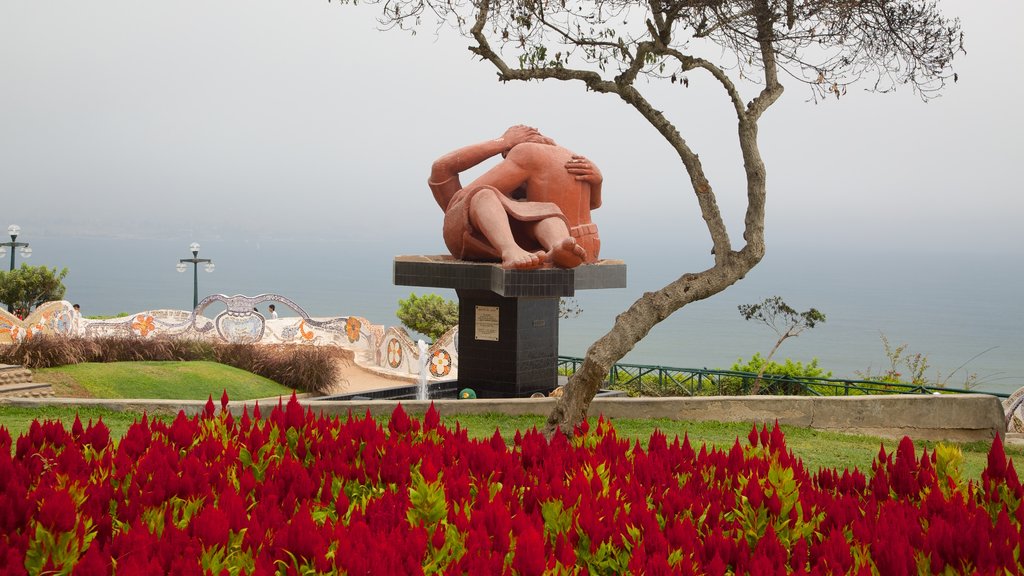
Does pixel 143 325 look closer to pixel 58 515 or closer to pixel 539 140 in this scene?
pixel 539 140

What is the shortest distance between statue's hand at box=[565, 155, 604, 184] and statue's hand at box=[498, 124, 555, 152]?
0.46 m

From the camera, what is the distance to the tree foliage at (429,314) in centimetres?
2219

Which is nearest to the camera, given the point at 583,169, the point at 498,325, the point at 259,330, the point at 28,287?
the point at 498,325

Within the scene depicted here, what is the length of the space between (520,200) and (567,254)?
1.66m

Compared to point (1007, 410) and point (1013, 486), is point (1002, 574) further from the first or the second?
point (1007, 410)

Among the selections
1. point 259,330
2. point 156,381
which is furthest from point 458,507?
point 259,330

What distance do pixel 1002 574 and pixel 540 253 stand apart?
914 cm

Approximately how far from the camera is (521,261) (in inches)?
446

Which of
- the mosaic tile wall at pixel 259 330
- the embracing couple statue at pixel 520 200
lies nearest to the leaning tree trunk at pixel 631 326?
the embracing couple statue at pixel 520 200

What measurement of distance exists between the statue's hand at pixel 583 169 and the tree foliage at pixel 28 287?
18.0 metres

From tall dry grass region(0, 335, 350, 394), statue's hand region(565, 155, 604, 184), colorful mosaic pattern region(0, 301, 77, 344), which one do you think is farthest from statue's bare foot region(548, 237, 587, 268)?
colorful mosaic pattern region(0, 301, 77, 344)

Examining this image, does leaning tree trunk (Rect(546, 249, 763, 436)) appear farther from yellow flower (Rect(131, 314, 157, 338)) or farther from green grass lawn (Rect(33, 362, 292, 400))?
yellow flower (Rect(131, 314, 157, 338))

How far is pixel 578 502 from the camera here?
3.34 m

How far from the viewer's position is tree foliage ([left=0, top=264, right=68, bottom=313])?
24188mm
